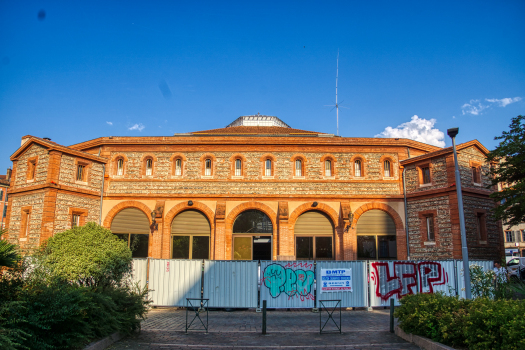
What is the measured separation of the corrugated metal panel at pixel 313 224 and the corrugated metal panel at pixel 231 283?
28.6 ft

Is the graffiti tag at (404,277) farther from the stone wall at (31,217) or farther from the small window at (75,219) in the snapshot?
the stone wall at (31,217)

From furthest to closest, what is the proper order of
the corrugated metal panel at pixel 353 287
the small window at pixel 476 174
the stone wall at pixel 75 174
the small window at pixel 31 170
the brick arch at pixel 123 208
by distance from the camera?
1. the brick arch at pixel 123 208
2. the small window at pixel 476 174
3. the small window at pixel 31 170
4. the stone wall at pixel 75 174
5. the corrugated metal panel at pixel 353 287

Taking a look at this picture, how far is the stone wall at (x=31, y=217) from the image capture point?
794 inches

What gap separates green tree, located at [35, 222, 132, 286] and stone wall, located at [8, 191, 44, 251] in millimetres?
5707

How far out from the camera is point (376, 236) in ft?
74.9

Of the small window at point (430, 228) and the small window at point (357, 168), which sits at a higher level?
the small window at point (357, 168)

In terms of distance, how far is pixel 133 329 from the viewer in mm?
10109

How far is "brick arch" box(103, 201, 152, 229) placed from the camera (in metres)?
23.0

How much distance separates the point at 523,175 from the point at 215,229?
16.2 meters

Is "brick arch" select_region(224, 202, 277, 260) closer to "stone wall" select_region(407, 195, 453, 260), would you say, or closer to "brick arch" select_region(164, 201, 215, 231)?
"brick arch" select_region(164, 201, 215, 231)

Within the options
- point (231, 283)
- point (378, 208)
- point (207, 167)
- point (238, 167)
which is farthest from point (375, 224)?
point (231, 283)

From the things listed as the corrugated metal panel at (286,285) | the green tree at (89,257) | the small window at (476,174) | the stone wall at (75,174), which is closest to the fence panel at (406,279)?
the corrugated metal panel at (286,285)

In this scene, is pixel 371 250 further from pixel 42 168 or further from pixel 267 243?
pixel 42 168

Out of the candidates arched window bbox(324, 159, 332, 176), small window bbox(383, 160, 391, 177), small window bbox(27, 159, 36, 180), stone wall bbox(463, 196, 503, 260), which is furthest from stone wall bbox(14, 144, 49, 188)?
stone wall bbox(463, 196, 503, 260)
